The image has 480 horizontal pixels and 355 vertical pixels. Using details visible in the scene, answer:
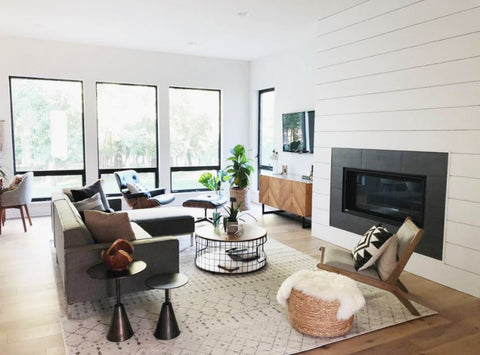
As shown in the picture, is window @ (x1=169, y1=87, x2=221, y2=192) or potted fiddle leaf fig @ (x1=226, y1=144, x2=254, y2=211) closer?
potted fiddle leaf fig @ (x1=226, y1=144, x2=254, y2=211)

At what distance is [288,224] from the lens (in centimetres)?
649

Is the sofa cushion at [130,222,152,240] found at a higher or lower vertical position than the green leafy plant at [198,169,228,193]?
lower

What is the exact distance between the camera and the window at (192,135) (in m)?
7.99

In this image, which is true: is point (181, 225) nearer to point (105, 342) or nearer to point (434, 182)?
point (105, 342)

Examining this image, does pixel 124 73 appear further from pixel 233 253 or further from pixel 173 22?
pixel 233 253

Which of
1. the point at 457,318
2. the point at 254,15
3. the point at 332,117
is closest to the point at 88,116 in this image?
the point at 254,15

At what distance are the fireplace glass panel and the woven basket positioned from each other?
1852 millimetres

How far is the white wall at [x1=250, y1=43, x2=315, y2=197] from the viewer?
6.71 m

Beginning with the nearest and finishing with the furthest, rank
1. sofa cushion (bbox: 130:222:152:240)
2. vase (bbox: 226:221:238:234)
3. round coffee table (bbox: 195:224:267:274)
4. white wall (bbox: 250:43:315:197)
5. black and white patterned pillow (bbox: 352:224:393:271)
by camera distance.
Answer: black and white patterned pillow (bbox: 352:224:393:271) → sofa cushion (bbox: 130:222:152:240) → round coffee table (bbox: 195:224:267:274) → vase (bbox: 226:221:238:234) → white wall (bbox: 250:43:315:197)

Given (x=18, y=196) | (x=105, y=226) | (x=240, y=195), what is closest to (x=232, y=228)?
(x=105, y=226)

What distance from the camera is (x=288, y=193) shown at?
635cm

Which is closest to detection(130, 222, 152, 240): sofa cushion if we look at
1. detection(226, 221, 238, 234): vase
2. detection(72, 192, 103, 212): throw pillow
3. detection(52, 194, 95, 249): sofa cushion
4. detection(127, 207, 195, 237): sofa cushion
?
detection(127, 207, 195, 237): sofa cushion

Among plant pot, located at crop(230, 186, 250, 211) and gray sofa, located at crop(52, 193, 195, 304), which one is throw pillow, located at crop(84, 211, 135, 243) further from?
plant pot, located at crop(230, 186, 250, 211)

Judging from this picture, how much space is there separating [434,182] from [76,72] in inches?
235
